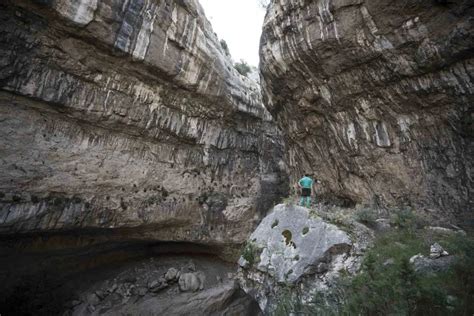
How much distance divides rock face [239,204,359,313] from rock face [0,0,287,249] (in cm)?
848

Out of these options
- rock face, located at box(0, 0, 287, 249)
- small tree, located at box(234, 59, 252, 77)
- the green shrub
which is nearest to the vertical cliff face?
rock face, located at box(0, 0, 287, 249)

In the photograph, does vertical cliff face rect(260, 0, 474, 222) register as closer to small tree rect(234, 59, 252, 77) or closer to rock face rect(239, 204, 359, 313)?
rock face rect(239, 204, 359, 313)

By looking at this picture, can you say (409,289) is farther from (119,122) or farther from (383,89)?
(119,122)

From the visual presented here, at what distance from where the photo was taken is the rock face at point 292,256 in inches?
269

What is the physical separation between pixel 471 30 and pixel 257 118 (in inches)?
589

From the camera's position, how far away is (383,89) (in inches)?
440

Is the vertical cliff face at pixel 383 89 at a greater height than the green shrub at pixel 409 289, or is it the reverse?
the vertical cliff face at pixel 383 89

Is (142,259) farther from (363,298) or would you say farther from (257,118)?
(363,298)

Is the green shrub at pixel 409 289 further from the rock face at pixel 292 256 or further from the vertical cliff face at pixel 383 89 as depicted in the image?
the vertical cliff face at pixel 383 89

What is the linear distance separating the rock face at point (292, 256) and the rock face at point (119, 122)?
334 inches

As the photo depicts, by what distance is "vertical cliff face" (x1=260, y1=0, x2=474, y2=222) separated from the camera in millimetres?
9164

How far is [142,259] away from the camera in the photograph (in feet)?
58.5

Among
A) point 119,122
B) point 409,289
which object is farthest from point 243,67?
point 409,289

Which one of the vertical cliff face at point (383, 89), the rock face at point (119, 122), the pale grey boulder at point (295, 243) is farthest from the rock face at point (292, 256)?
the rock face at point (119, 122)
